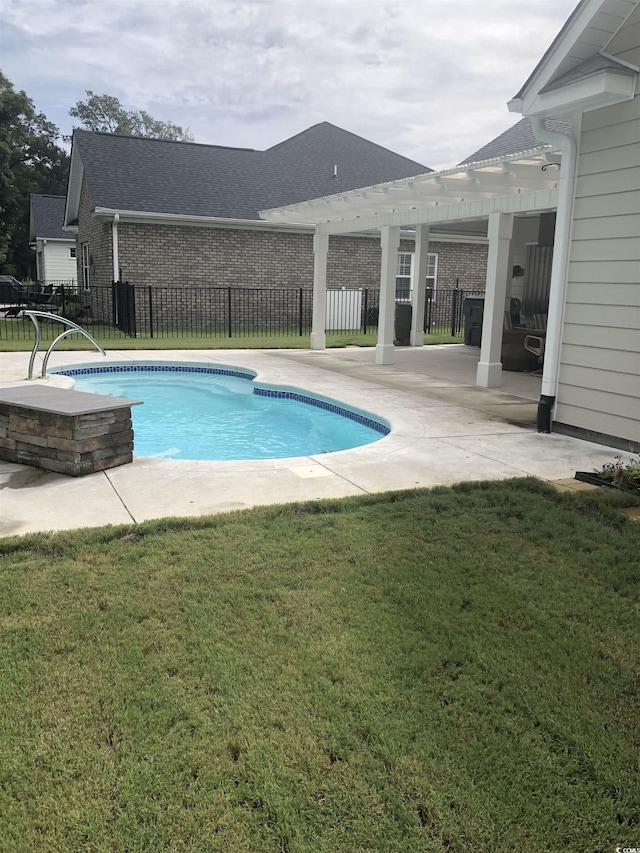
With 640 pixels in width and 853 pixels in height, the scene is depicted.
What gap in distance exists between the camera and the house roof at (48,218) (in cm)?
3070

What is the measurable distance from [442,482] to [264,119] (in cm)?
4491

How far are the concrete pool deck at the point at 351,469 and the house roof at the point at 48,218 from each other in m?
23.2

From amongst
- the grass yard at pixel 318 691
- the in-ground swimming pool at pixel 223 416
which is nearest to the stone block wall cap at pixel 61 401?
the grass yard at pixel 318 691

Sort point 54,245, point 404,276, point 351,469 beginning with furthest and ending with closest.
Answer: point 54,245, point 404,276, point 351,469

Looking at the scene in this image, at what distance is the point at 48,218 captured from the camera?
103 ft

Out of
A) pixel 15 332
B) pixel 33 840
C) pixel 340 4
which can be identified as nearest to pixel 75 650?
pixel 33 840

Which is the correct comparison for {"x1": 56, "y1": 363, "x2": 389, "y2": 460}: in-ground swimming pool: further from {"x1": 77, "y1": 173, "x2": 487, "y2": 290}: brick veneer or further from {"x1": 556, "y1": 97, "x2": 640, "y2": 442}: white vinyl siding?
{"x1": 77, "y1": 173, "x2": 487, "y2": 290}: brick veneer

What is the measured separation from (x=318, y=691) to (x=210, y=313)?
18.1 metres


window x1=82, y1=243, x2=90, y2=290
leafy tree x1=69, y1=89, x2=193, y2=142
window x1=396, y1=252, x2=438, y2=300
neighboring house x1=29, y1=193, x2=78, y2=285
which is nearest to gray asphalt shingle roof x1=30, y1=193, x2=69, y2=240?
neighboring house x1=29, y1=193, x2=78, y2=285

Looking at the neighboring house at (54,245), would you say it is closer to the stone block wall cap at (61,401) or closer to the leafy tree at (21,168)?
the leafy tree at (21,168)

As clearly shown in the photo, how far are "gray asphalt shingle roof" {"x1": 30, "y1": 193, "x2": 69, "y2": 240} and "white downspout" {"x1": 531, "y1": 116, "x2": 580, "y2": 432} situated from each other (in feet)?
91.6

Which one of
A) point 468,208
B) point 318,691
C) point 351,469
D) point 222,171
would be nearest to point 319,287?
point 468,208

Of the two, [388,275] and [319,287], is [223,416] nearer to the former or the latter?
[388,275]

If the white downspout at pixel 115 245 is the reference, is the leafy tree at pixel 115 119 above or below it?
above
